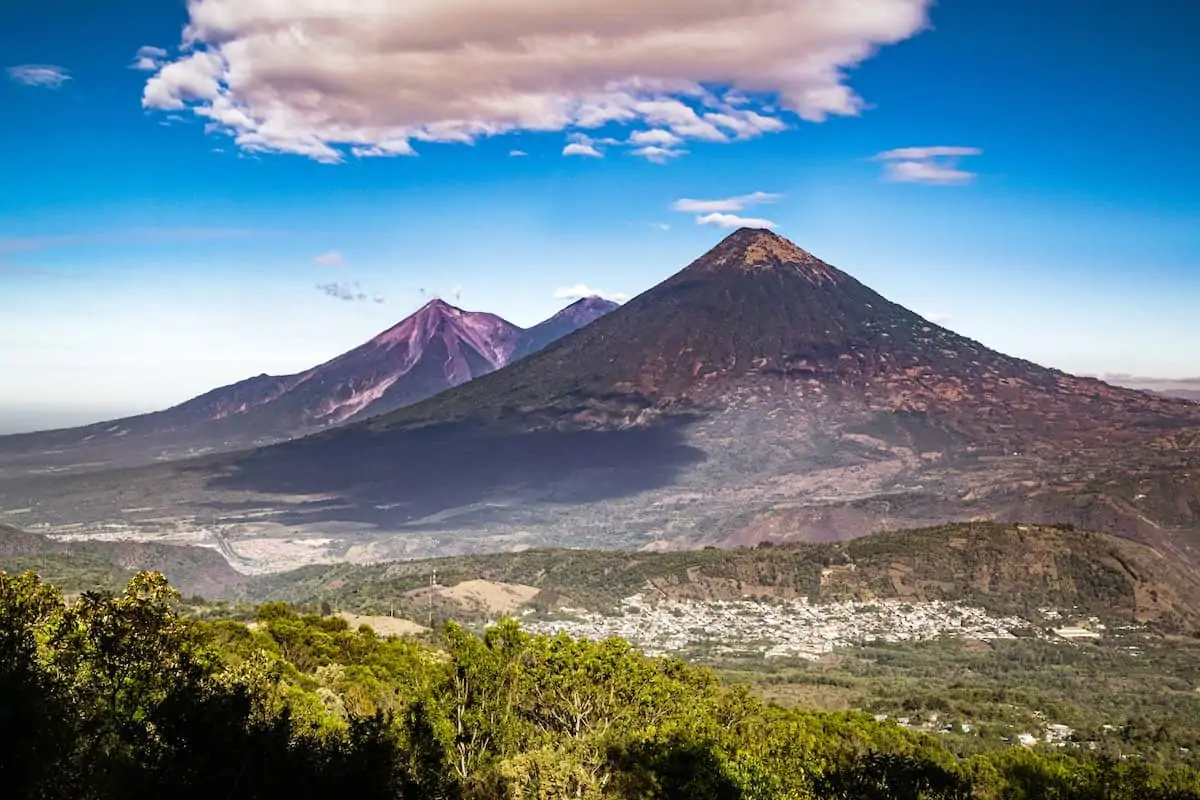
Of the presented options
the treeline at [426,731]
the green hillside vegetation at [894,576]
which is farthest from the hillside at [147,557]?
the treeline at [426,731]

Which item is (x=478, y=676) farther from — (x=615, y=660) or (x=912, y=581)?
(x=912, y=581)

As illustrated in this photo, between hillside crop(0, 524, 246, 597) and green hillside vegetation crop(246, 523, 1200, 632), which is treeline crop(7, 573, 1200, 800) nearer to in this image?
green hillside vegetation crop(246, 523, 1200, 632)

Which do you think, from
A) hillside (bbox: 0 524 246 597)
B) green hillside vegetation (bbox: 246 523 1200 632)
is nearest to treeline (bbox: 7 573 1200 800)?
green hillside vegetation (bbox: 246 523 1200 632)

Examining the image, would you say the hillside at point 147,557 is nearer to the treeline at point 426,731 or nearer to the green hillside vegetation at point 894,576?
the green hillside vegetation at point 894,576

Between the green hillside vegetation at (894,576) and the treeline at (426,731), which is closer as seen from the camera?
the treeline at (426,731)

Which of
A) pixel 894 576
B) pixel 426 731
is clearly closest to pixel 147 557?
pixel 894 576

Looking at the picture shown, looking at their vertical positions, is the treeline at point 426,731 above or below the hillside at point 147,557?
above
